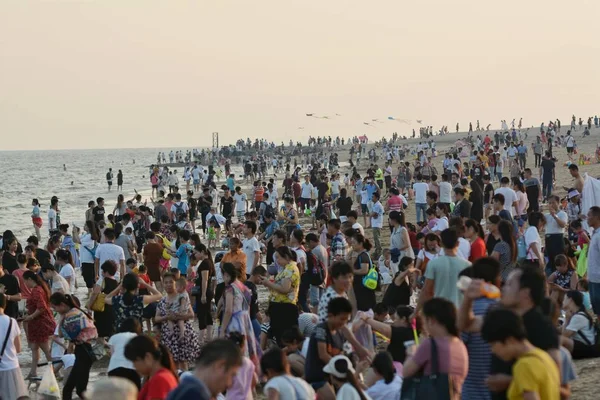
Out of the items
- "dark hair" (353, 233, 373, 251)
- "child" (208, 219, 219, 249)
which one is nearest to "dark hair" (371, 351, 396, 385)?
"dark hair" (353, 233, 373, 251)

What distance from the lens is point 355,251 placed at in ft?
38.7

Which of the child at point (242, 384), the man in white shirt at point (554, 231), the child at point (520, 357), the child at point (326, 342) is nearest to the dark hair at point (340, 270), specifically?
the child at point (326, 342)

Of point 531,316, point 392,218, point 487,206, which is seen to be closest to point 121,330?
point 531,316

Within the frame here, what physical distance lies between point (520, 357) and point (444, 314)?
0.86 metres

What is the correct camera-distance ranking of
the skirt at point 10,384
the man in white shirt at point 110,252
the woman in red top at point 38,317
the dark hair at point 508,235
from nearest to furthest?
the skirt at point 10,384
the dark hair at point 508,235
the woman in red top at point 38,317
the man in white shirt at point 110,252

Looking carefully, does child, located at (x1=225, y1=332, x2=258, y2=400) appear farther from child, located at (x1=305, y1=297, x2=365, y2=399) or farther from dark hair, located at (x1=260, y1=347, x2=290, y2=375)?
dark hair, located at (x1=260, y1=347, x2=290, y2=375)

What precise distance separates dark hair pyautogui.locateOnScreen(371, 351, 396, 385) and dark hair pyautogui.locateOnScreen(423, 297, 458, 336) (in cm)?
129

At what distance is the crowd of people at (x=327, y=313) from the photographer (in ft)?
20.2

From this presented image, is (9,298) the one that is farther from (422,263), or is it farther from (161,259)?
(422,263)

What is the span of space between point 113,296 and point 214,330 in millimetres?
3075

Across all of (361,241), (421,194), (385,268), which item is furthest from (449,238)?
(421,194)

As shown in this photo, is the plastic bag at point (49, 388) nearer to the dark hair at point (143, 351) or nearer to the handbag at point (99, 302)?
the dark hair at point (143, 351)

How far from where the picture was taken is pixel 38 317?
1233 cm

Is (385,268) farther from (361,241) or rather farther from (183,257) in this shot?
(361,241)
